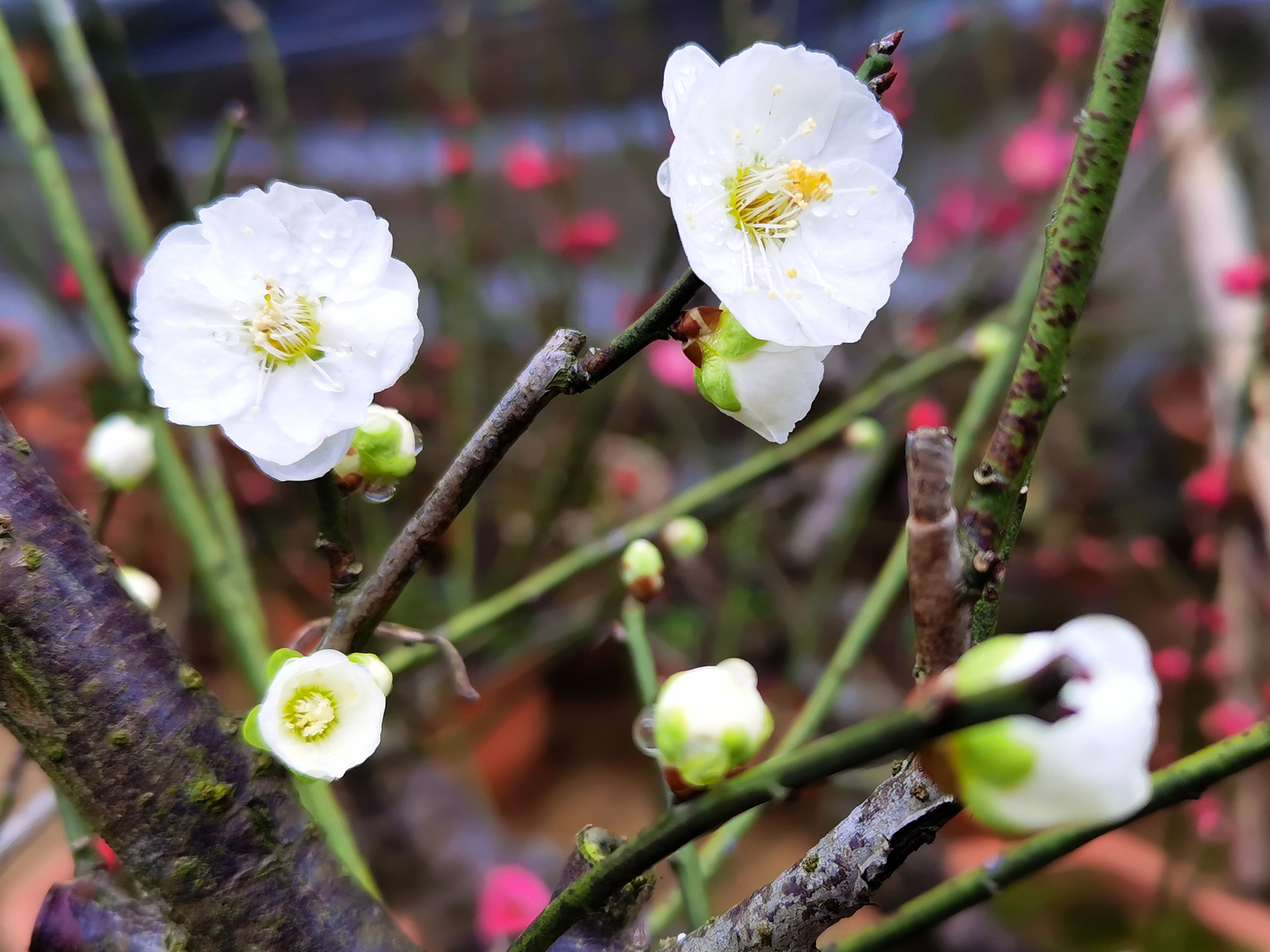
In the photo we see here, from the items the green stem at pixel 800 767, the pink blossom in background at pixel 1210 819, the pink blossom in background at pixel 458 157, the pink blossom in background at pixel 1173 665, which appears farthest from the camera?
the pink blossom in background at pixel 458 157

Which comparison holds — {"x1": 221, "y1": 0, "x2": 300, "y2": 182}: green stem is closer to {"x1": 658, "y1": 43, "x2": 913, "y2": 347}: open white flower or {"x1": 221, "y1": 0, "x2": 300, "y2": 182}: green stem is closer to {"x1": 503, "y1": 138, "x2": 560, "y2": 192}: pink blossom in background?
{"x1": 503, "y1": 138, "x2": 560, "y2": 192}: pink blossom in background

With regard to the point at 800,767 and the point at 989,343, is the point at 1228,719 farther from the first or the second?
the point at 800,767

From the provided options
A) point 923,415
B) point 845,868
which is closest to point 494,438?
point 845,868

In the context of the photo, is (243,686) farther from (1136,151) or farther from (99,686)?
(1136,151)

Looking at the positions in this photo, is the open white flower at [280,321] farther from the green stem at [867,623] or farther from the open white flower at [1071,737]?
the green stem at [867,623]

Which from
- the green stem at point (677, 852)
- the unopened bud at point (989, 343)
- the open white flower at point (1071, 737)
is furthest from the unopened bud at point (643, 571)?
the unopened bud at point (989, 343)

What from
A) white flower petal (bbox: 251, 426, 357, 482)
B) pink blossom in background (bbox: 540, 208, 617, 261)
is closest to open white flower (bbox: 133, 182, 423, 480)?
white flower petal (bbox: 251, 426, 357, 482)

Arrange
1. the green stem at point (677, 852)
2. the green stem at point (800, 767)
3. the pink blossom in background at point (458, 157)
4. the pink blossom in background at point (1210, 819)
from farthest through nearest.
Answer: the pink blossom in background at point (458, 157) < the pink blossom in background at point (1210, 819) < the green stem at point (677, 852) < the green stem at point (800, 767)

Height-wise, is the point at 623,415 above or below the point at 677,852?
above
